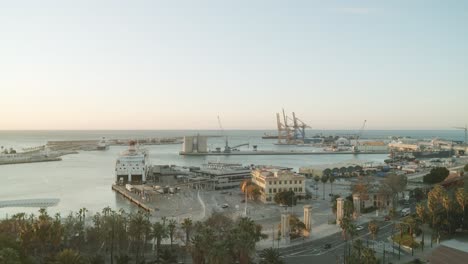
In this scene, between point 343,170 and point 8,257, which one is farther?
point 343,170

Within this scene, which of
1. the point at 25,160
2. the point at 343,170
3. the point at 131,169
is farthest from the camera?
the point at 25,160

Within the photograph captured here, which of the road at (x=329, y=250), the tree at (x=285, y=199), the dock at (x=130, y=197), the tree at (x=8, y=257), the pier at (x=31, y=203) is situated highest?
the tree at (x=8, y=257)

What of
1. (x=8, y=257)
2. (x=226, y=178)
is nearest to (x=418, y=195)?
(x=226, y=178)

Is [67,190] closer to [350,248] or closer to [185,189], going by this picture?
[185,189]

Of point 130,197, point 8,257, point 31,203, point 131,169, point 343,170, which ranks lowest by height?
point 130,197

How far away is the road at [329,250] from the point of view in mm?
12391

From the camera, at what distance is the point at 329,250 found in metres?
13.3

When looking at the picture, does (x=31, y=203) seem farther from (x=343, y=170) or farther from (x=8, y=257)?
(x=343, y=170)

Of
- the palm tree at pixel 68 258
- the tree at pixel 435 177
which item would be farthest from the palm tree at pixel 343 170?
the palm tree at pixel 68 258

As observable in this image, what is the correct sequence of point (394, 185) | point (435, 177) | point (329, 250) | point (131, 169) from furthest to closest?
point (131, 169) < point (435, 177) < point (394, 185) < point (329, 250)

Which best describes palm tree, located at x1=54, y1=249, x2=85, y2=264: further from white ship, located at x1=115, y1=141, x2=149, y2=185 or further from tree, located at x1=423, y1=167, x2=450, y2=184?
white ship, located at x1=115, y1=141, x2=149, y2=185

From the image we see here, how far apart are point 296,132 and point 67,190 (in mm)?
75296

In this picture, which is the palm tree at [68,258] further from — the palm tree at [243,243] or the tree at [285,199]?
the tree at [285,199]

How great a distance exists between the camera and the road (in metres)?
Result: 12.4
